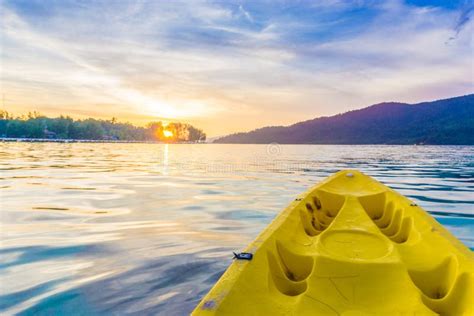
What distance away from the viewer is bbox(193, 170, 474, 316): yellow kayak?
7.94 ft

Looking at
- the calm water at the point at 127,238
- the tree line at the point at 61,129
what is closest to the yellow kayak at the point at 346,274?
the calm water at the point at 127,238

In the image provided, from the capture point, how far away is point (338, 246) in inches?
144

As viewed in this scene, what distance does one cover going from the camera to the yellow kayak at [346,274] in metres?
2.42

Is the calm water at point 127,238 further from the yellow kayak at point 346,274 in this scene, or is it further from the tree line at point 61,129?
the tree line at point 61,129

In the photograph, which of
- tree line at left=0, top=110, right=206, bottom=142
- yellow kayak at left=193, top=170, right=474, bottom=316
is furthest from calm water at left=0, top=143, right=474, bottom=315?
tree line at left=0, top=110, right=206, bottom=142

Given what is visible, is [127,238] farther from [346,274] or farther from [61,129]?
[61,129]

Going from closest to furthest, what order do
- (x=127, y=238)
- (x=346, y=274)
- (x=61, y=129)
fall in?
(x=346, y=274), (x=127, y=238), (x=61, y=129)

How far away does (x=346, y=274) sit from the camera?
9.77ft

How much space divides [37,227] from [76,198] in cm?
288

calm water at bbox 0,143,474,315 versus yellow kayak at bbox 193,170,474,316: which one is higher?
yellow kayak at bbox 193,170,474,316

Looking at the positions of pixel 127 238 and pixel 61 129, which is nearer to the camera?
pixel 127 238

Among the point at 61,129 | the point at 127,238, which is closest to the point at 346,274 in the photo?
the point at 127,238

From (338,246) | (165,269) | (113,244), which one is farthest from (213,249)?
(338,246)

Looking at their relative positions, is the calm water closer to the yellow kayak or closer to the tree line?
the yellow kayak
